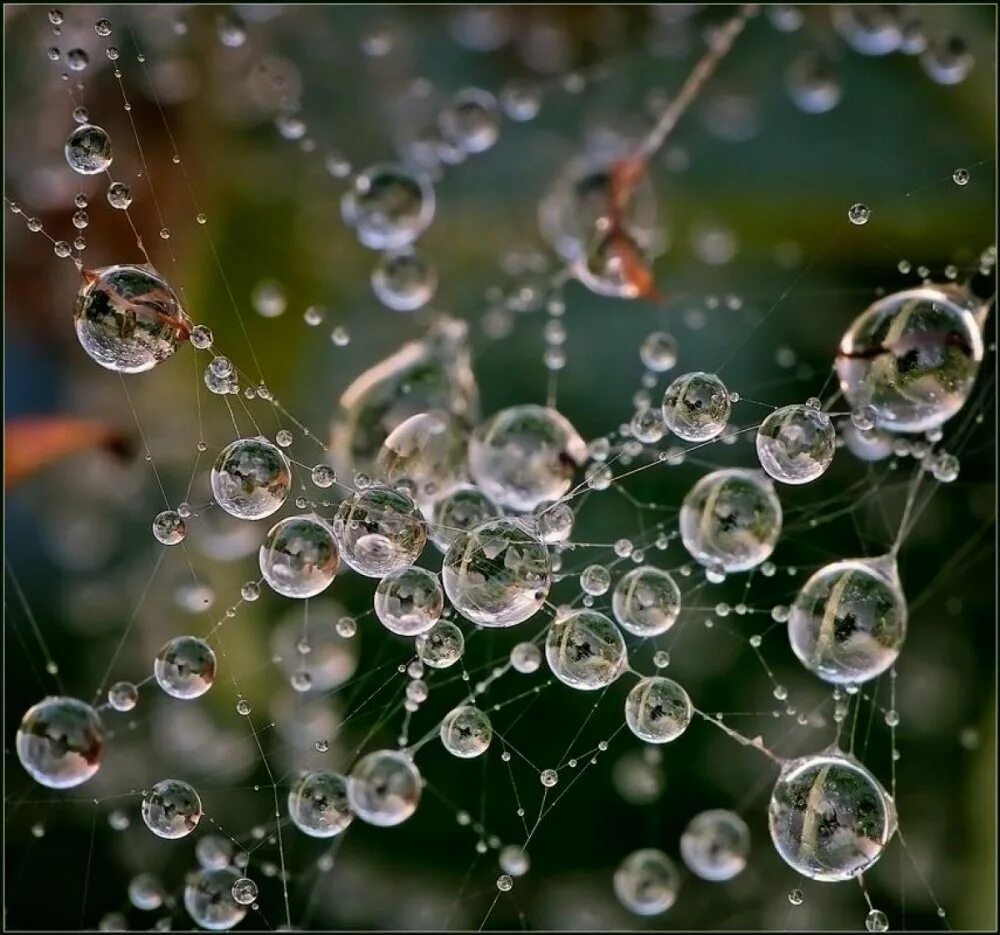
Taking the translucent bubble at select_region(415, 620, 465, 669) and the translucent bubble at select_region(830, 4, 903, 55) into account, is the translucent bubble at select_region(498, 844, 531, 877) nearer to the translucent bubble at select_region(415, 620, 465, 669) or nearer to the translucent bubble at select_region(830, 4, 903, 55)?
the translucent bubble at select_region(415, 620, 465, 669)

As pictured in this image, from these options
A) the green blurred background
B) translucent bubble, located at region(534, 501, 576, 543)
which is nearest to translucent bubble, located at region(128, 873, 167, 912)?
the green blurred background

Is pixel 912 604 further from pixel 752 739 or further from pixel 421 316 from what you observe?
pixel 421 316

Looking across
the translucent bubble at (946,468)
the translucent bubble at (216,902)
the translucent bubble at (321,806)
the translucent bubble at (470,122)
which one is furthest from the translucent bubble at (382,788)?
the translucent bubble at (470,122)

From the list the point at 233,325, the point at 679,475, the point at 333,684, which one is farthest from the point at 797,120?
the point at 333,684

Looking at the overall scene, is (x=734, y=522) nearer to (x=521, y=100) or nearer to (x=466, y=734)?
(x=466, y=734)

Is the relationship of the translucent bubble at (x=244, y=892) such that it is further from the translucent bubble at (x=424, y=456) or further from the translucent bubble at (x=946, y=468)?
the translucent bubble at (x=946, y=468)
